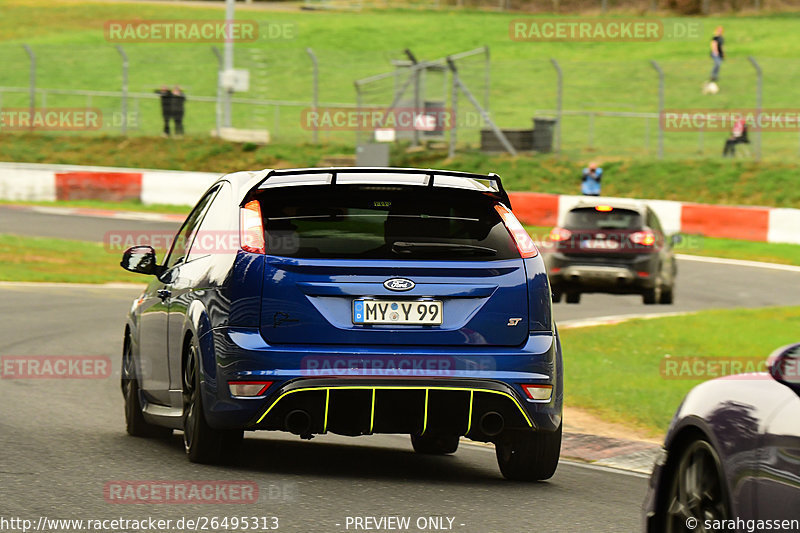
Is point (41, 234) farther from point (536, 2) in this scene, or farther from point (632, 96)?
point (536, 2)

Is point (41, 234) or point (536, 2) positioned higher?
point (536, 2)

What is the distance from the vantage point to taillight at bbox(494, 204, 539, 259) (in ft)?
24.7

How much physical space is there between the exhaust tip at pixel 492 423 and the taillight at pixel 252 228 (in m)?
Result: 1.37

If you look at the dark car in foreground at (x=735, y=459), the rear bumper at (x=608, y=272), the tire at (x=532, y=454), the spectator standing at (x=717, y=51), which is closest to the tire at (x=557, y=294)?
the rear bumper at (x=608, y=272)

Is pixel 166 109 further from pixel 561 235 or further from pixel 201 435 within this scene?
pixel 201 435

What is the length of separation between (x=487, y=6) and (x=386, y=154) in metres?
37.5

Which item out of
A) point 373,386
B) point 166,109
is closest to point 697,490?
point 373,386

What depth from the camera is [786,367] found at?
475 centimetres

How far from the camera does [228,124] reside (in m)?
37.2

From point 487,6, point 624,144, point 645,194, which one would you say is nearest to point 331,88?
point 624,144

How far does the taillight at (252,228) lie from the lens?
7.37m

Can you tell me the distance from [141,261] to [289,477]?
199 centimetres

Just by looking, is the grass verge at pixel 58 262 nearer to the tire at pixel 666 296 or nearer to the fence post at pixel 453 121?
the tire at pixel 666 296

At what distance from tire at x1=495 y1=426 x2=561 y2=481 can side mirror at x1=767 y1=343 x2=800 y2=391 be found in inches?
114
